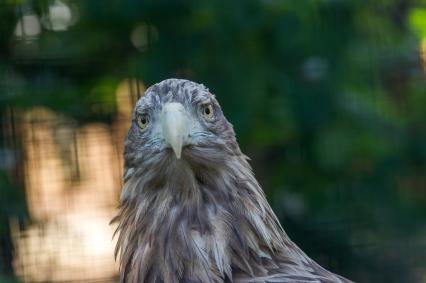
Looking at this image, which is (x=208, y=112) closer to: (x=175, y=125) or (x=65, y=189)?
(x=175, y=125)

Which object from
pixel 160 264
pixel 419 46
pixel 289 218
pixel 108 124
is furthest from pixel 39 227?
pixel 160 264

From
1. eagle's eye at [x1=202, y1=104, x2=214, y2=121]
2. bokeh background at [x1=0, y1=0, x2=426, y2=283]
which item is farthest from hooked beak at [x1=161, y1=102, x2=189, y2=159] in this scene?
bokeh background at [x1=0, y1=0, x2=426, y2=283]

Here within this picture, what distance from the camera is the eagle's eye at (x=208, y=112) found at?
13.1 feet

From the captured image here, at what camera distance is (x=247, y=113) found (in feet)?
21.0

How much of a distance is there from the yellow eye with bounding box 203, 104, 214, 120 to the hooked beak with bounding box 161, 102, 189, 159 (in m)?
0.15

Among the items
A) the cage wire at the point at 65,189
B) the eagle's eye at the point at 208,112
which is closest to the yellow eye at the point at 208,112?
the eagle's eye at the point at 208,112

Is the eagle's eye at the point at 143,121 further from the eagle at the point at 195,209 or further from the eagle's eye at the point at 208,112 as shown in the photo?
the eagle's eye at the point at 208,112

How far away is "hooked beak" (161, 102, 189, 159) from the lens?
374 cm

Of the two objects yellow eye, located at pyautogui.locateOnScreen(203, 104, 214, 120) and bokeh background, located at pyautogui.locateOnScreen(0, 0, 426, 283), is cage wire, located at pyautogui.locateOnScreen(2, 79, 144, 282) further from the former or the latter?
yellow eye, located at pyautogui.locateOnScreen(203, 104, 214, 120)

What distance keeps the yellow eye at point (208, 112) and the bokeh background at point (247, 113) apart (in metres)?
2.29

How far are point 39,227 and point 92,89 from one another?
86cm

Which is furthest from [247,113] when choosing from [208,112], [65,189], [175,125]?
[175,125]

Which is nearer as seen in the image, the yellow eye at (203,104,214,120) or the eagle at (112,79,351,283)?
the eagle at (112,79,351,283)

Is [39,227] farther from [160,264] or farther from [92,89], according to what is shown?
[160,264]
